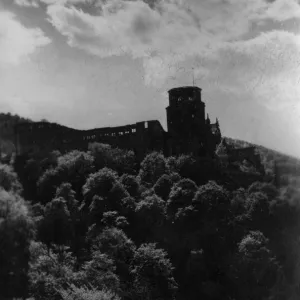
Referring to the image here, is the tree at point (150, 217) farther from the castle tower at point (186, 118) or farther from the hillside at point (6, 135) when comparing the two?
the hillside at point (6, 135)

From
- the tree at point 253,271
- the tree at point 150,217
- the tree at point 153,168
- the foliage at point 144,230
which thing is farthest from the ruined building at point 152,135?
the tree at point 253,271

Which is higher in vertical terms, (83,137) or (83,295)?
(83,137)

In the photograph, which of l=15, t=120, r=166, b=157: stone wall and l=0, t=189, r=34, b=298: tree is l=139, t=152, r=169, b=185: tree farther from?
l=0, t=189, r=34, b=298: tree

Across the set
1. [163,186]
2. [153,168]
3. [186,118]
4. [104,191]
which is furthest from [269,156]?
[104,191]

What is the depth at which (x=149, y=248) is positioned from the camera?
6788 centimetres

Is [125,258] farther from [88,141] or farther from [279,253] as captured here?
[88,141]

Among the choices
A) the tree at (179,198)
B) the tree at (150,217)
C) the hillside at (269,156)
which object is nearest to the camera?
the tree at (150,217)

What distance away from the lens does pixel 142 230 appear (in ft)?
261

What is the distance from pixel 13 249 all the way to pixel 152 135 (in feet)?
141

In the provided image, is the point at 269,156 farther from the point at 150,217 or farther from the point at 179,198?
the point at 150,217

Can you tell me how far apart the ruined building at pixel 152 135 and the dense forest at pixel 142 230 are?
3.74m

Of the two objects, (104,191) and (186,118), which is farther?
(186,118)

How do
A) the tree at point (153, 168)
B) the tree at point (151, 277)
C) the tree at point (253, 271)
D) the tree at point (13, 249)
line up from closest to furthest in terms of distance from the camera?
1. the tree at point (13, 249)
2. the tree at point (151, 277)
3. the tree at point (253, 271)
4. the tree at point (153, 168)

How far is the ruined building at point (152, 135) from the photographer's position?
324 feet
